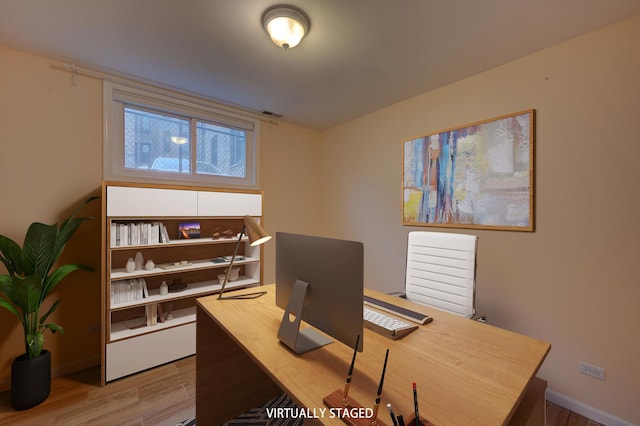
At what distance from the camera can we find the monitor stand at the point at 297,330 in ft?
3.51

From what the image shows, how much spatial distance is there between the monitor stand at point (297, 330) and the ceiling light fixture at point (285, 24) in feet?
4.88

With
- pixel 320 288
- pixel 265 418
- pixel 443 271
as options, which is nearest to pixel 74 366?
pixel 265 418

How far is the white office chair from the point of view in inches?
66.9

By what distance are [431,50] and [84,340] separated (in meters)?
3.65

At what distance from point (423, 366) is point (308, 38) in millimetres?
1977

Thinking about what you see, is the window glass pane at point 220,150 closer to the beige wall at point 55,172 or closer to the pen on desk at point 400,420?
the beige wall at point 55,172

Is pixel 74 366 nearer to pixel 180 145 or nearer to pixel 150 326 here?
pixel 150 326

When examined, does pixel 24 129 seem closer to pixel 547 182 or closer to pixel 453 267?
pixel 453 267

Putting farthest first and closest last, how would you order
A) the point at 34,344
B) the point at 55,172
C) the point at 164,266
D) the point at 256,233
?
1. the point at 164,266
2. the point at 55,172
3. the point at 34,344
4. the point at 256,233

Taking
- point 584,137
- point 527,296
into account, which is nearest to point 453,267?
point 527,296

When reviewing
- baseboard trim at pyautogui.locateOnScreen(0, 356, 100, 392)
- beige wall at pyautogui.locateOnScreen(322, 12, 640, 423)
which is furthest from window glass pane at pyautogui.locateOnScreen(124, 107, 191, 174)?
beige wall at pyautogui.locateOnScreen(322, 12, 640, 423)

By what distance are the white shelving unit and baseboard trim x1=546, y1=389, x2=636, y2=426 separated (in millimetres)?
2575

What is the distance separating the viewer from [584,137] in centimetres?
178

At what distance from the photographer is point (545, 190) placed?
1926mm
